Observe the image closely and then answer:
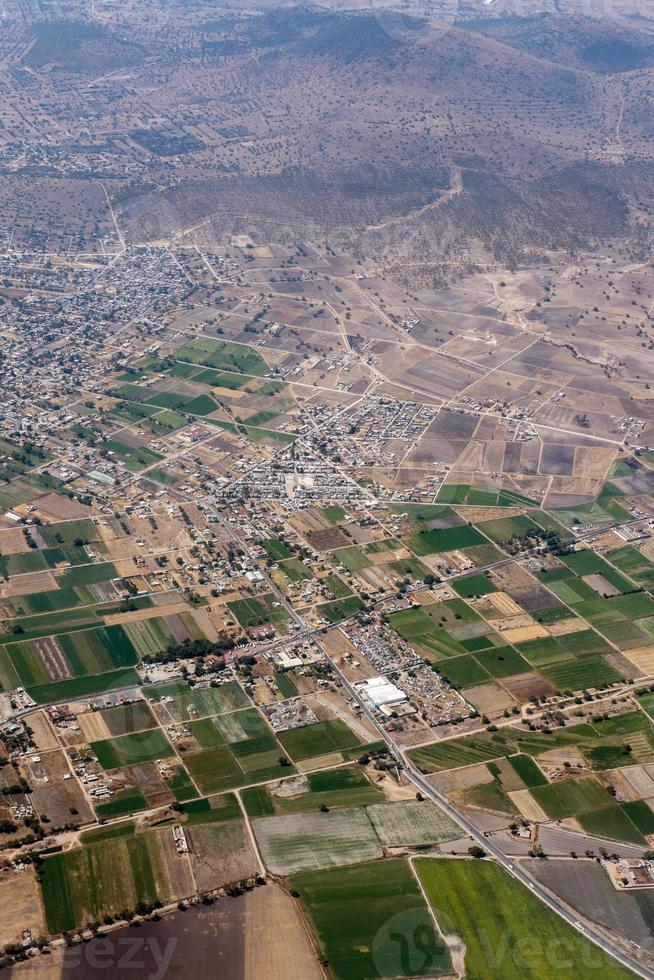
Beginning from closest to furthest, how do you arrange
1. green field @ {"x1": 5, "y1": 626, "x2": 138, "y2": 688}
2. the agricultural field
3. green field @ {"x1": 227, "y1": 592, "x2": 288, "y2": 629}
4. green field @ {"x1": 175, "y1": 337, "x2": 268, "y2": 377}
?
the agricultural field, green field @ {"x1": 5, "y1": 626, "x2": 138, "y2": 688}, green field @ {"x1": 227, "y1": 592, "x2": 288, "y2": 629}, green field @ {"x1": 175, "y1": 337, "x2": 268, "y2": 377}

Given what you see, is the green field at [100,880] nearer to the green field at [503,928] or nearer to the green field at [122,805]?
the green field at [122,805]

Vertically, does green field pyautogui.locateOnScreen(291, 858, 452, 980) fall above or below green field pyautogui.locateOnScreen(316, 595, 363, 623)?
above

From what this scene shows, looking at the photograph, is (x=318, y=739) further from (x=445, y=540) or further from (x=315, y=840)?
(x=445, y=540)

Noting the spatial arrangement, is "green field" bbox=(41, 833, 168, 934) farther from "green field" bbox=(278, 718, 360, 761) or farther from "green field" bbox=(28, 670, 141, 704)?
"green field" bbox=(28, 670, 141, 704)

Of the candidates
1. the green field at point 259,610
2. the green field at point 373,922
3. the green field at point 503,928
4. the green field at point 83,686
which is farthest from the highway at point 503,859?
the green field at point 83,686

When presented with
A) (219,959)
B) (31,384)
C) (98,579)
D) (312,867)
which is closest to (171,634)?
(98,579)

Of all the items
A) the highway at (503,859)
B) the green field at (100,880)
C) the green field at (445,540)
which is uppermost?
the green field at (100,880)

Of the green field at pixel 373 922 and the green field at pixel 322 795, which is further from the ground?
the green field at pixel 373 922

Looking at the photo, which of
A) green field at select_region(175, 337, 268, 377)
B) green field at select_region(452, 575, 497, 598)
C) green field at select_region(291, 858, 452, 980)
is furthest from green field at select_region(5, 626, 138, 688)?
green field at select_region(175, 337, 268, 377)
